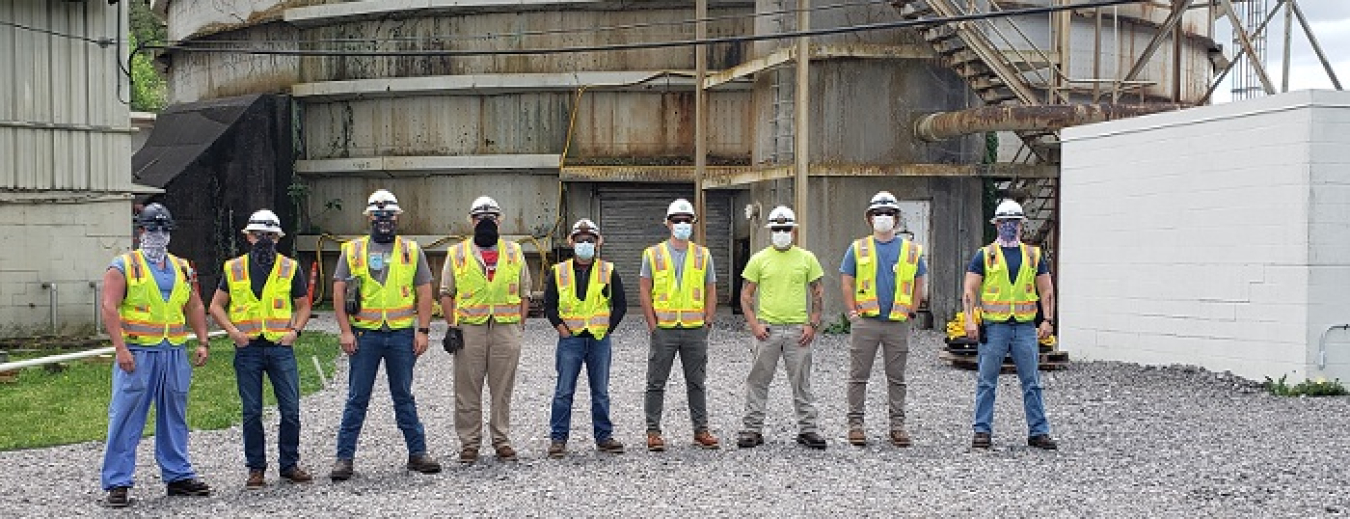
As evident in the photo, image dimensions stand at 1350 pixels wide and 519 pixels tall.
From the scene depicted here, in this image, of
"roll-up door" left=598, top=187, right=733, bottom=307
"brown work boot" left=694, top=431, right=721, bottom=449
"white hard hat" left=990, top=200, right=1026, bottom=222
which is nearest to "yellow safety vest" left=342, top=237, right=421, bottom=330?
"brown work boot" left=694, top=431, right=721, bottom=449

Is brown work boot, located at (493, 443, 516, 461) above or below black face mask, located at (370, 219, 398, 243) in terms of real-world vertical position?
below

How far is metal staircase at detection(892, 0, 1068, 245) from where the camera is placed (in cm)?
2125

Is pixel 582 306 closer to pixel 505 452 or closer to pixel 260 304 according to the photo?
pixel 505 452

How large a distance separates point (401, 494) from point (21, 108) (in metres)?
12.8

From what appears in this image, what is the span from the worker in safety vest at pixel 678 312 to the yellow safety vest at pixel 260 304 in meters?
2.71

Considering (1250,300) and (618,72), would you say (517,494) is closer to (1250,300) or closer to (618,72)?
(1250,300)

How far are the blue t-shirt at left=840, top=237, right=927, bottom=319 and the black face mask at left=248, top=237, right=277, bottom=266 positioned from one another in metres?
4.25

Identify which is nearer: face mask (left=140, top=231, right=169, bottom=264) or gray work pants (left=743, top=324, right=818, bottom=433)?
face mask (left=140, top=231, right=169, bottom=264)

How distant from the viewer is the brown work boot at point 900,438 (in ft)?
37.5

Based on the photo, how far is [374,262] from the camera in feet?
33.4

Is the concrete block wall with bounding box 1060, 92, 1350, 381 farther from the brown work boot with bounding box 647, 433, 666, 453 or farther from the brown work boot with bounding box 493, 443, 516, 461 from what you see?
the brown work boot with bounding box 493, 443, 516, 461

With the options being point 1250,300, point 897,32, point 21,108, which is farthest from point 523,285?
point 897,32

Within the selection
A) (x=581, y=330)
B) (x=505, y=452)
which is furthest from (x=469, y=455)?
(x=581, y=330)

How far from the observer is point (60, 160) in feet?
65.9
